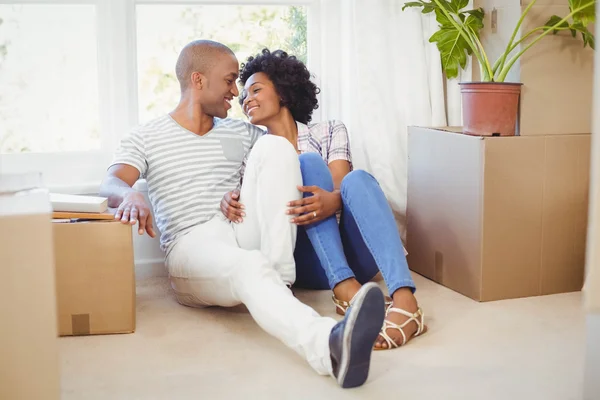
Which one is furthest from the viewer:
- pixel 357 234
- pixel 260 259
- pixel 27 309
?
pixel 357 234

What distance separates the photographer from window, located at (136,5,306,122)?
109 inches

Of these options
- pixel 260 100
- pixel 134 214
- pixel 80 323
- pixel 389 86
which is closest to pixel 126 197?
pixel 134 214

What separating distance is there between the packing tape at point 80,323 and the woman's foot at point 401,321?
78 centimetres

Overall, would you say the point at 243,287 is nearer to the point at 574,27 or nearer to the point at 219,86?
the point at 219,86

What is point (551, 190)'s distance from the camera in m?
2.44

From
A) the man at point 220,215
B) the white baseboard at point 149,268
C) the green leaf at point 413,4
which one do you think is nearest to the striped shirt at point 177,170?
the man at point 220,215

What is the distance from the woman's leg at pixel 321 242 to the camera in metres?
2.16

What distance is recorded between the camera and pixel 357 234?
2.29 metres

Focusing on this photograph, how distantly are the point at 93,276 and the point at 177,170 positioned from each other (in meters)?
0.46

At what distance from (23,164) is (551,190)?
1.80m

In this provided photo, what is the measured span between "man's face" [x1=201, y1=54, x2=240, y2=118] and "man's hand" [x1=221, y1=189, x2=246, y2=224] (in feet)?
0.98

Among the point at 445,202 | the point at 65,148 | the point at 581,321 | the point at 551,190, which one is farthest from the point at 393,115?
the point at 65,148

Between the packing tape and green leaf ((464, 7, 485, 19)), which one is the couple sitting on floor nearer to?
the packing tape

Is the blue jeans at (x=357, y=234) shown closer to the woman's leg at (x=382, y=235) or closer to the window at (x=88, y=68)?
the woman's leg at (x=382, y=235)
